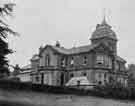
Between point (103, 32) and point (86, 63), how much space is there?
37.5 ft

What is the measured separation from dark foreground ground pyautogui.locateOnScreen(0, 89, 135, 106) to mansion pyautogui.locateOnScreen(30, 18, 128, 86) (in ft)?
49.4

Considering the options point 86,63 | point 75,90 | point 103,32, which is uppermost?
point 103,32

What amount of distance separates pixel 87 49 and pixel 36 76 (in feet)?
47.2

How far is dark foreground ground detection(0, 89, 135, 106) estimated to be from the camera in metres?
29.5

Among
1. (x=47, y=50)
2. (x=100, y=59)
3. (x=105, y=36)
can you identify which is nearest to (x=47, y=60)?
(x=47, y=50)

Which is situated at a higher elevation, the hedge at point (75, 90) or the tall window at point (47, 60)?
the tall window at point (47, 60)

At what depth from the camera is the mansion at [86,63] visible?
192 feet

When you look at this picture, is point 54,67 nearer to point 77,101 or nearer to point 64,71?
point 64,71

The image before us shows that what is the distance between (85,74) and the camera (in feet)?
195

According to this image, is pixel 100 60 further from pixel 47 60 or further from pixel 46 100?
pixel 46 100

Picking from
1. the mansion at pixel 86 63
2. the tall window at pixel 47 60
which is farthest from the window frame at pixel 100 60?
the tall window at pixel 47 60

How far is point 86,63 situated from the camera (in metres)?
59.9

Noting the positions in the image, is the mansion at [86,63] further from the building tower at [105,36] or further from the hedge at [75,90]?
the hedge at [75,90]

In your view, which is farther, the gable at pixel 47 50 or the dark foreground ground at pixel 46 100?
the gable at pixel 47 50
